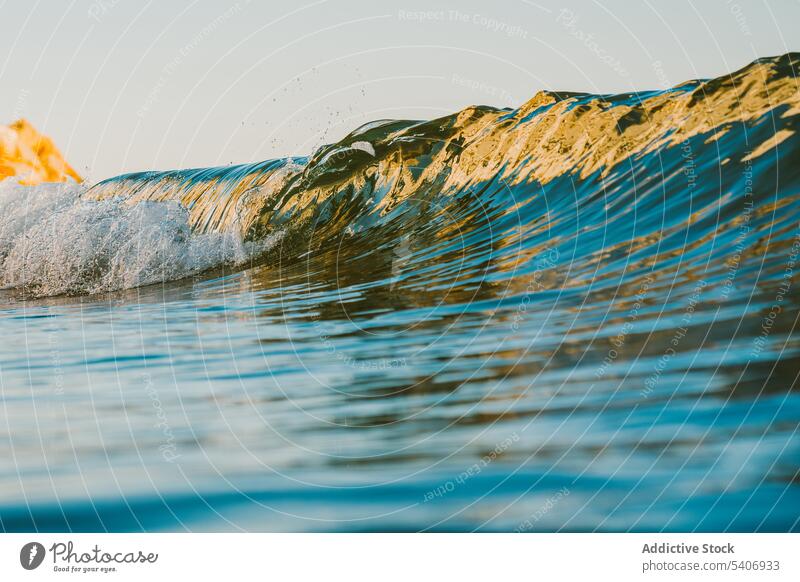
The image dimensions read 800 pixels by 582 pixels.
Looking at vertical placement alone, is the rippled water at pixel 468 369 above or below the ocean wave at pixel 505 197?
below

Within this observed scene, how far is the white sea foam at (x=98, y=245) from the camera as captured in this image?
9.69 m

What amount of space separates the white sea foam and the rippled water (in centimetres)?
26

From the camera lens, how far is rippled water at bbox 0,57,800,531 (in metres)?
3.13

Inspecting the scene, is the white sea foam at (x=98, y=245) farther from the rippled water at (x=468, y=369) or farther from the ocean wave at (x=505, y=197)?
the rippled water at (x=468, y=369)

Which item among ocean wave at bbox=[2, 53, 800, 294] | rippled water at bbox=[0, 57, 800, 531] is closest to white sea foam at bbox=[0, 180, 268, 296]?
ocean wave at bbox=[2, 53, 800, 294]

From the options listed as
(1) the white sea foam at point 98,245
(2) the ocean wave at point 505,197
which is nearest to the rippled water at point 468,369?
(2) the ocean wave at point 505,197

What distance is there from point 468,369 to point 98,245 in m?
7.23

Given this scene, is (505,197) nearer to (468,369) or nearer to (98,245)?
(468,369)

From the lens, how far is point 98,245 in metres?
10.4

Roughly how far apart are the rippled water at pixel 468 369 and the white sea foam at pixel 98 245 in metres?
0.26

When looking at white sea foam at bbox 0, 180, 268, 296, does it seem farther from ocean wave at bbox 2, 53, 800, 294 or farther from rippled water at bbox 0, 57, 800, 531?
rippled water at bbox 0, 57, 800, 531

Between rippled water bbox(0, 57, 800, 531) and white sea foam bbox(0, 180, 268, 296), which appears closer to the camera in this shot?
rippled water bbox(0, 57, 800, 531)

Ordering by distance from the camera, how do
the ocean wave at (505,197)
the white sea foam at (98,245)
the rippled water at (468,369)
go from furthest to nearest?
the white sea foam at (98,245), the ocean wave at (505,197), the rippled water at (468,369)
